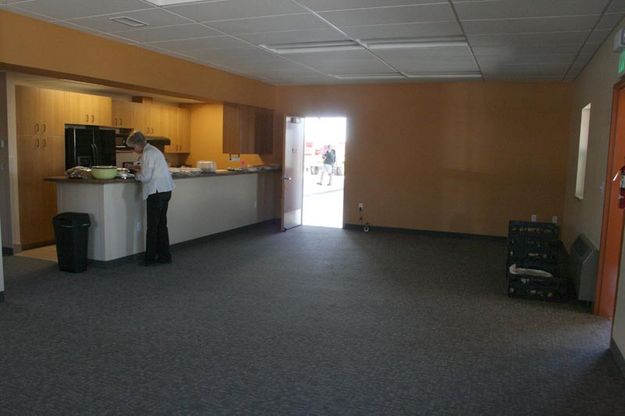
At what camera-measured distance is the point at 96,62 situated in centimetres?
545

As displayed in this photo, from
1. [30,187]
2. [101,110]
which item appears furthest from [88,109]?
[30,187]

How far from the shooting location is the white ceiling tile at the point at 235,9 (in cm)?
406

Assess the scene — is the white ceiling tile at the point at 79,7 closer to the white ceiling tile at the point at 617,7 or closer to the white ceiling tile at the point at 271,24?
the white ceiling tile at the point at 271,24

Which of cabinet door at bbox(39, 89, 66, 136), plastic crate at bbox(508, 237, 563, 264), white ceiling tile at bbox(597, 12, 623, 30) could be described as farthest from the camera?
cabinet door at bbox(39, 89, 66, 136)

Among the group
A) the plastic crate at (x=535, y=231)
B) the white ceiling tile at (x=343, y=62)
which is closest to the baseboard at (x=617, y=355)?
the plastic crate at (x=535, y=231)

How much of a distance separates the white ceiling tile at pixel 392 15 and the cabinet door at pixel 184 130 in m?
5.95

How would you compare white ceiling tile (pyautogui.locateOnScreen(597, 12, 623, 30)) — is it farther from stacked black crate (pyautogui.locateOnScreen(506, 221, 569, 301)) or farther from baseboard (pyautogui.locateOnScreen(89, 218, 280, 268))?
baseboard (pyautogui.locateOnScreen(89, 218, 280, 268))

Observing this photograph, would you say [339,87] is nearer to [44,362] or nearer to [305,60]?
[305,60]

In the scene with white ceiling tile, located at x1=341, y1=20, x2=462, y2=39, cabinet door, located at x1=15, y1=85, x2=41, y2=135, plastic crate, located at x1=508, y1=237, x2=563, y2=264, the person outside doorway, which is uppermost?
white ceiling tile, located at x1=341, y1=20, x2=462, y2=39

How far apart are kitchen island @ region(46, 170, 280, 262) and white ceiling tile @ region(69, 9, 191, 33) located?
5.46 ft

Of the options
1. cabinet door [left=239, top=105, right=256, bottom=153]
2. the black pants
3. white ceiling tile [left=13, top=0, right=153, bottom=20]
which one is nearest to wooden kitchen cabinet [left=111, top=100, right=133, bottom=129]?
cabinet door [left=239, top=105, right=256, bottom=153]

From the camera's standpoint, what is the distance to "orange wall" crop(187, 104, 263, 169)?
983 cm

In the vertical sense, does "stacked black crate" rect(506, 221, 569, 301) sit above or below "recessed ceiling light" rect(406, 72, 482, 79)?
below

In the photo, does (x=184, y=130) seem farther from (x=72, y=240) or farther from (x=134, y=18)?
(x=134, y=18)
